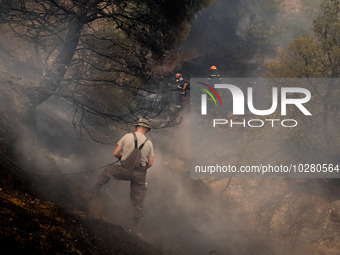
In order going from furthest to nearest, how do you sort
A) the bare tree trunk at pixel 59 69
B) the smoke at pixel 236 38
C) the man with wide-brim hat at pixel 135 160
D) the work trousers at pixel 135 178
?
1. the smoke at pixel 236 38
2. the bare tree trunk at pixel 59 69
3. the work trousers at pixel 135 178
4. the man with wide-brim hat at pixel 135 160

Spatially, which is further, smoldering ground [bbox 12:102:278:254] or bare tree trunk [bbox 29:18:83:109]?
bare tree trunk [bbox 29:18:83:109]

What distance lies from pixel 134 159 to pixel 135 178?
437mm

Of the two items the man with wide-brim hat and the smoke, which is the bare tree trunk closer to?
the man with wide-brim hat

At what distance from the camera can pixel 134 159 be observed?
5980 millimetres

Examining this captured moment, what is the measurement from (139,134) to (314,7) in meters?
23.9

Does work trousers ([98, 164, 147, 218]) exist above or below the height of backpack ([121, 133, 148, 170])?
below

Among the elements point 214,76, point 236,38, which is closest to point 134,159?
point 214,76

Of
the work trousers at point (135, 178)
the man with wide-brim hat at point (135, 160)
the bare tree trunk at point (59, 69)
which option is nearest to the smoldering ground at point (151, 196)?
the work trousers at point (135, 178)

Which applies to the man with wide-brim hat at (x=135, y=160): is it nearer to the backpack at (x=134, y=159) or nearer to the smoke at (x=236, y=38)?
the backpack at (x=134, y=159)

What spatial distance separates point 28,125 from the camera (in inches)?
303

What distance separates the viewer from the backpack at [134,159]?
5.93 meters

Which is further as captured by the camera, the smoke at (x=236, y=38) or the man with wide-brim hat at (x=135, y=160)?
the smoke at (x=236, y=38)

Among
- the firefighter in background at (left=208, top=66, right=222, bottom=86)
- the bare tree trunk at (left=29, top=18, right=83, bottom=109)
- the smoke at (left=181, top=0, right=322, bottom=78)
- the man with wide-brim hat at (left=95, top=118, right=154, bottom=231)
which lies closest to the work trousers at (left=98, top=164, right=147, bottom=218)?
the man with wide-brim hat at (left=95, top=118, right=154, bottom=231)

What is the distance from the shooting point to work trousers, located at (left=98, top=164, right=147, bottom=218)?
6.11 metres
